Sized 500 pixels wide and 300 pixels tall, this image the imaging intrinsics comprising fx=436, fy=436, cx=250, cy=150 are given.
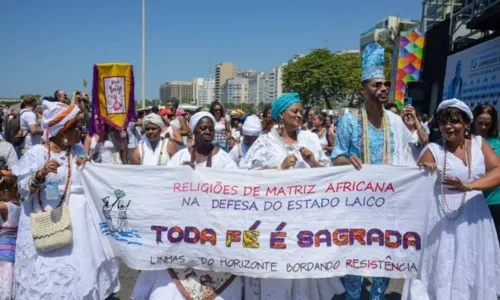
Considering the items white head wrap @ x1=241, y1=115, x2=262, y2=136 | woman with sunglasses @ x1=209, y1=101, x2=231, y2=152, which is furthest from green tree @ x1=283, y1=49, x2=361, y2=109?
white head wrap @ x1=241, y1=115, x2=262, y2=136

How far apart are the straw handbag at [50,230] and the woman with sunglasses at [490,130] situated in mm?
3998

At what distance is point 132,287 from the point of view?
16.2 feet

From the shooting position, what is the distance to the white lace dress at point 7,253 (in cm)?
379

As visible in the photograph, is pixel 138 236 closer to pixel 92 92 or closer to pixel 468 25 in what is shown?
pixel 92 92

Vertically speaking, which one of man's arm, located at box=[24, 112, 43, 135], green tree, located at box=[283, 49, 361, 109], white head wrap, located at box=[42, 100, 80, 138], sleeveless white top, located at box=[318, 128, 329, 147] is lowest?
sleeveless white top, located at box=[318, 128, 329, 147]

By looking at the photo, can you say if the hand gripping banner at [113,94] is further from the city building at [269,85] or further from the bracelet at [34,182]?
the city building at [269,85]

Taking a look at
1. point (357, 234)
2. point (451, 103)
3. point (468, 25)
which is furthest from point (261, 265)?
point (468, 25)

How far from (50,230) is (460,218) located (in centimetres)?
317

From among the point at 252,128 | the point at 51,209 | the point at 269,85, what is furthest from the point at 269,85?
the point at 51,209

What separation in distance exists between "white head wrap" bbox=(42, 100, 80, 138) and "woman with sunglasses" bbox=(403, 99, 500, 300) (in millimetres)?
2833

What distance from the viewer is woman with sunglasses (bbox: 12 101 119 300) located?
133 inches

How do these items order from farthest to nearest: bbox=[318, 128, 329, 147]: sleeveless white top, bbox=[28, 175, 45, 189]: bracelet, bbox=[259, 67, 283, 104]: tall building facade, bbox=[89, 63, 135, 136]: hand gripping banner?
1. bbox=[259, 67, 283, 104]: tall building facade
2. bbox=[318, 128, 329, 147]: sleeveless white top
3. bbox=[89, 63, 135, 136]: hand gripping banner
4. bbox=[28, 175, 45, 189]: bracelet

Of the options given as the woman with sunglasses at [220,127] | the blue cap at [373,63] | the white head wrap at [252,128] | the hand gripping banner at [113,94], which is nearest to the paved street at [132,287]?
the hand gripping banner at [113,94]

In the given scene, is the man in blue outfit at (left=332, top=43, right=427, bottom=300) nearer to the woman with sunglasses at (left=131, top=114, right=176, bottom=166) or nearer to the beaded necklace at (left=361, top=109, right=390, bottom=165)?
the beaded necklace at (left=361, top=109, right=390, bottom=165)
